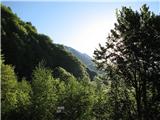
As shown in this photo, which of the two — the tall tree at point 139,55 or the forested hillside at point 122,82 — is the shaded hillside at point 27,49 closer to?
the forested hillside at point 122,82

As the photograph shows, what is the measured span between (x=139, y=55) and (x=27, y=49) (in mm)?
80936

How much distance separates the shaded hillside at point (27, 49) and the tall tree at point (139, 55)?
6235cm

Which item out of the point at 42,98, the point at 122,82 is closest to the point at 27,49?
the point at 42,98

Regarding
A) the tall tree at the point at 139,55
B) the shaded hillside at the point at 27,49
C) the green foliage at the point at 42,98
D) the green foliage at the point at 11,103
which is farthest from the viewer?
the shaded hillside at the point at 27,49

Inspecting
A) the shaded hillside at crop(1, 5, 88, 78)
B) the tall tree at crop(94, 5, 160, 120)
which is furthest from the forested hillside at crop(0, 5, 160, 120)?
the shaded hillside at crop(1, 5, 88, 78)

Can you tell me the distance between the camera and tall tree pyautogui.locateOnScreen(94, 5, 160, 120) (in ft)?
104

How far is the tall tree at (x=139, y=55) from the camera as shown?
31734mm

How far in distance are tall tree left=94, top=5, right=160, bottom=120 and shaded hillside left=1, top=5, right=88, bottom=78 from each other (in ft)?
205

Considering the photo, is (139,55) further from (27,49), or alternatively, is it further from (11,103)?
(27,49)

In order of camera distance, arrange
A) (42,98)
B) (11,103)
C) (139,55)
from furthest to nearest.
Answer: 1. (11,103)
2. (42,98)
3. (139,55)

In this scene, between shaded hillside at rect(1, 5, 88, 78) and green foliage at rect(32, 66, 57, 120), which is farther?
shaded hillside at rect(1, 5, 88, 78)

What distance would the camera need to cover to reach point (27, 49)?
11012 cm

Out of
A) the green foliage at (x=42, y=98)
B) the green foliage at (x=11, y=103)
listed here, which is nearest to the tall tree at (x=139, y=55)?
the green foliage at (x=42, y=98)

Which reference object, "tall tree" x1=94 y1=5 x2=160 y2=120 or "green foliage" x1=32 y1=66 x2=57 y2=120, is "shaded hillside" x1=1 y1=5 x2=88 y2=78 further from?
"tall tree" x1=94 y1=5 x2=160 y2=120
